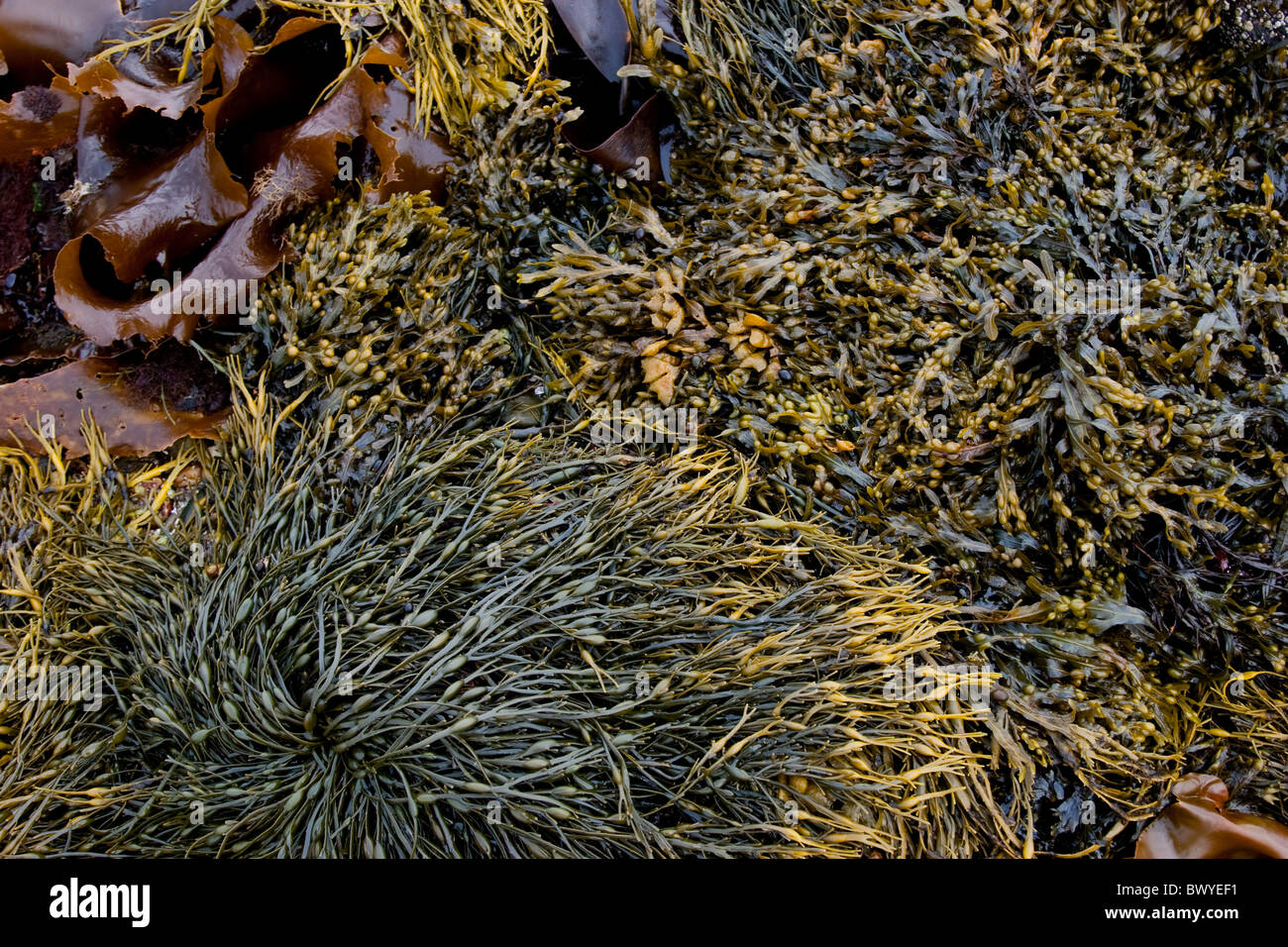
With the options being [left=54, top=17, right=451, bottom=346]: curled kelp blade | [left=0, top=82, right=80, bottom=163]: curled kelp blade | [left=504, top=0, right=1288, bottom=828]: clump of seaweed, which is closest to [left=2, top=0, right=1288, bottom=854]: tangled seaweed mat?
[left=504, top=0, right=1288, bottom=828]: clump of seaweed

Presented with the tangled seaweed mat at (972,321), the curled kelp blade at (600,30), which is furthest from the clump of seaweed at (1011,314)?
the curled kelp blade at (600,30)

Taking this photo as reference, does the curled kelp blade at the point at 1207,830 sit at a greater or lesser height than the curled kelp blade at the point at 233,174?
lesser

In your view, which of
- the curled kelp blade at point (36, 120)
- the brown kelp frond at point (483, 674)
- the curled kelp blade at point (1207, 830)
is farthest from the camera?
the curled kelp blade at point (36, 120)

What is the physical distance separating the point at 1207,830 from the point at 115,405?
285cm

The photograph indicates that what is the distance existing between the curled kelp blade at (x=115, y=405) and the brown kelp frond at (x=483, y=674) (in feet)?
0.55

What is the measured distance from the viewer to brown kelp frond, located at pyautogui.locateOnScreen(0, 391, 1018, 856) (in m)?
1.53

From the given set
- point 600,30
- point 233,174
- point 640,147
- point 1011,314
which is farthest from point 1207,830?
point 233,174

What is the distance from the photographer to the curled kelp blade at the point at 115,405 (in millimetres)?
1855

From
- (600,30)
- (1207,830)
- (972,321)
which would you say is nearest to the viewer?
(1207,830)

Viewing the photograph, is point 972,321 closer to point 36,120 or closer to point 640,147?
point 640,147

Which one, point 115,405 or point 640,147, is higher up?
point 640,147

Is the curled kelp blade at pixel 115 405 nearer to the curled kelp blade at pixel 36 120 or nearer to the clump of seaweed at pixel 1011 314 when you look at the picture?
the curled kelp blade at pixel 36 120

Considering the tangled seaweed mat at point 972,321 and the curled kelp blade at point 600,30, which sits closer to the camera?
the tangled seaweed mat at point 972,321

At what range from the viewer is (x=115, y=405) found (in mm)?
1895
